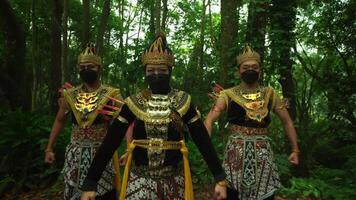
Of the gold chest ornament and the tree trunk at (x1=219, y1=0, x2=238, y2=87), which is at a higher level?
the tree trunk at (x1=219, y1=0, x2=238, y2=87)

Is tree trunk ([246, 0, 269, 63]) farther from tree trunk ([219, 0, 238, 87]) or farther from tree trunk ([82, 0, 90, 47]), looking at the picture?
tree trunk ([82, 0, 90, 47])

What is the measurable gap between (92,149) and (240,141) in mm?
1736

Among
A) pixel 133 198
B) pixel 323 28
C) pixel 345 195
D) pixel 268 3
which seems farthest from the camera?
pixel 323 28

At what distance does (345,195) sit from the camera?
760cm

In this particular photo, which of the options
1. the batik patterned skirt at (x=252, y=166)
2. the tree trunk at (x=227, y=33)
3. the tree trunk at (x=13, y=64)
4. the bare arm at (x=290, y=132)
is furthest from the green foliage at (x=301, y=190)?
A: the tree trunk at (x=13, y=64)

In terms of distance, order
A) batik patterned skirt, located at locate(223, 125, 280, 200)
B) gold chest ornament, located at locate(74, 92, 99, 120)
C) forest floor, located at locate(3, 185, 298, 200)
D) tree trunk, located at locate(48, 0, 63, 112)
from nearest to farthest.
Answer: batik patterned skirt, located at locate(223, 125, 280, 200) → gold chest ornament, located at locate(74, 92, 99, 120) → forest floor, located at locate(3, 185, 298, 200) → tree trunk, located at locate(48, 0, 63, 112)

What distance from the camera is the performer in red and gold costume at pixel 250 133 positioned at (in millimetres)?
5184

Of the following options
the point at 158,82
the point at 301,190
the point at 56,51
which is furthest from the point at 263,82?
the point at 56,51

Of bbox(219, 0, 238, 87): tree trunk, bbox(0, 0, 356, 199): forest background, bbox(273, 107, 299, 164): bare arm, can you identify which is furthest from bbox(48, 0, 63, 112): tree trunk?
bbox(273, 107, 299, 164): bare arm

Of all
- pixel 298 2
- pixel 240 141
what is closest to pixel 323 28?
pixel 298 2

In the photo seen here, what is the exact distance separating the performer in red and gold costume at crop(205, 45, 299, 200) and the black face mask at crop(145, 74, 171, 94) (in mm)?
1400

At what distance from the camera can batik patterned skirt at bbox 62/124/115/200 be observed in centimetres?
533

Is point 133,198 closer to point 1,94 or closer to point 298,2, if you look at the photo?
point 298,2

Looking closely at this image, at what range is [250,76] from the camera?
529cm
